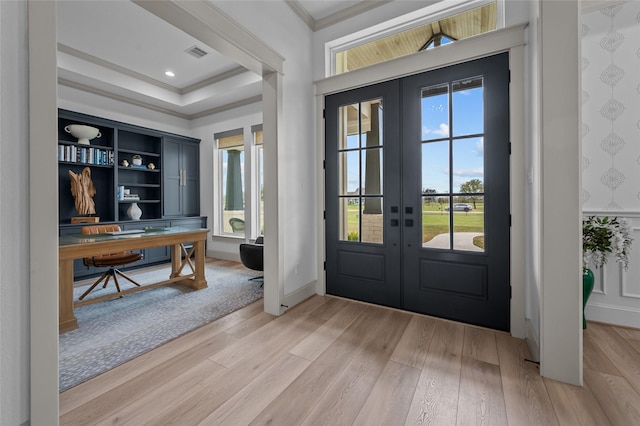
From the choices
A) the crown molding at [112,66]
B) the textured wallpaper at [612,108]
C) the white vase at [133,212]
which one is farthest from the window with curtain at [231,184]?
the textured wallpaper at [612,108]

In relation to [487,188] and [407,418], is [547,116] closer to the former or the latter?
[487,188]

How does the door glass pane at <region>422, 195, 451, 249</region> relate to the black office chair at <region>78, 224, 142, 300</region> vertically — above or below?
above

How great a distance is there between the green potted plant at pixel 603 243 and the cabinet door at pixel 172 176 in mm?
5907

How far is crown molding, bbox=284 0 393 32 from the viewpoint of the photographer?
2.79 m

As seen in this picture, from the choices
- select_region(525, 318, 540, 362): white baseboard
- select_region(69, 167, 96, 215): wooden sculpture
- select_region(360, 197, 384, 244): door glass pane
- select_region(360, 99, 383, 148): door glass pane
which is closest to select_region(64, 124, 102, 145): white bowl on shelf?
select_region(69, 167, 96, 215): wooden sculpture

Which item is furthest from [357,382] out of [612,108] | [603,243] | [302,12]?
[302,12]

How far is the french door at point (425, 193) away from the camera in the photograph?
2297 millimetres

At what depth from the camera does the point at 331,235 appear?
314 cm

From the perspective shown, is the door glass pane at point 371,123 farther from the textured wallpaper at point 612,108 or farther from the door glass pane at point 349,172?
the textured wallpaper at point 612,108

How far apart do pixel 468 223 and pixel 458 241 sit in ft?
0.62

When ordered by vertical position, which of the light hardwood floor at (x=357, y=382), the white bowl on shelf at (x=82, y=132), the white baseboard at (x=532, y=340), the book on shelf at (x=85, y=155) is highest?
the white bowl on shelf at (x=82, y=132)

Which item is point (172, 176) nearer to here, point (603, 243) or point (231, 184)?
point (231, 184)

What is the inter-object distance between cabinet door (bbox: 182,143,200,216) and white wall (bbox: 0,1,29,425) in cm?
449

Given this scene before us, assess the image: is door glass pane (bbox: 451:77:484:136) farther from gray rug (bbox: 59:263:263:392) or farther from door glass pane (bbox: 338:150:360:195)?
gray rug (bbox: 59:263:263:392)
